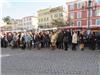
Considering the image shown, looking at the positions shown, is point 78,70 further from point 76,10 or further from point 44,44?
point 76,10

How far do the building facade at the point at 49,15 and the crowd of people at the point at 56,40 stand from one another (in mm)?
74036

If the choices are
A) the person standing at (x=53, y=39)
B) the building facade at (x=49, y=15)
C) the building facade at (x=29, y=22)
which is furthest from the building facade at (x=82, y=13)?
the person standing at (x=53, y=39)

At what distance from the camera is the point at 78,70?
35.8 feet

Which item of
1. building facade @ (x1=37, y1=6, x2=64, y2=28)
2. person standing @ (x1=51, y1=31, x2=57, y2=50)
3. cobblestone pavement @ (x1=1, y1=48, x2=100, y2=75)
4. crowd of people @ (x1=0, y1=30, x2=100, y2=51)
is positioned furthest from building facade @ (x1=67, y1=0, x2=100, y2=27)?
cobblestone pavement @ (x1=1, y1=48, x2=100, y2=75)

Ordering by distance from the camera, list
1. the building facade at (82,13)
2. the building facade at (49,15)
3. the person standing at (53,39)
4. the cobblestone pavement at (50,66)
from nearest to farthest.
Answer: the cobblestone pavement at (50,66), the person standing at (53,39), the building facade at (82,13), the building facade at (49,15)

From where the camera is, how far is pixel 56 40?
74.1ft

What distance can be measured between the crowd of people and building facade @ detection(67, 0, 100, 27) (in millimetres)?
59859

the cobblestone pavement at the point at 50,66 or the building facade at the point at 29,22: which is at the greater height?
the building facade at the point at 29,22

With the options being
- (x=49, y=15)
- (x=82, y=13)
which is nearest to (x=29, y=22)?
(x=49, y=15)

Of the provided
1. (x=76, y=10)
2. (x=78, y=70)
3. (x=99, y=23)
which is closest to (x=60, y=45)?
(x=78, y=70)

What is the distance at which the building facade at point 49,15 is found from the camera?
102 metres

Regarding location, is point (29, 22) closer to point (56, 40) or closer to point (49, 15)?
point (49, 15)

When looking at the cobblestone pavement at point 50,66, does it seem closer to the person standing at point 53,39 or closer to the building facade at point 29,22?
the person standing at point 53,39

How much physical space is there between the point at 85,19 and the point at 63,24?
7023 mm
